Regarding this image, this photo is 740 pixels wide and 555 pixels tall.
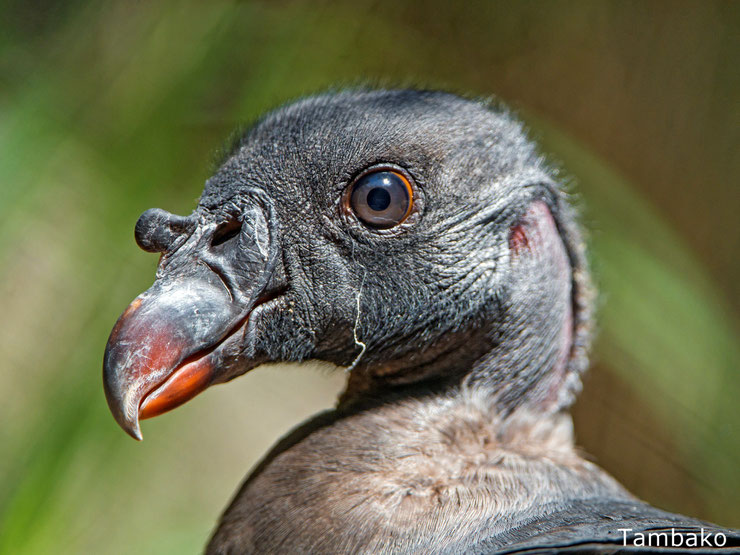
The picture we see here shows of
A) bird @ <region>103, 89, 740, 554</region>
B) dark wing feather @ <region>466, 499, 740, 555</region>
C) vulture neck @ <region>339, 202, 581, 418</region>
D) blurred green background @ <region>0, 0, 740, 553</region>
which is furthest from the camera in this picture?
blurred green background @ <region>0, 0, 740, 553</region>

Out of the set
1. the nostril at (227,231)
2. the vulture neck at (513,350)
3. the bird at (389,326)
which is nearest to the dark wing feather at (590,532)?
the bird at (389,326)

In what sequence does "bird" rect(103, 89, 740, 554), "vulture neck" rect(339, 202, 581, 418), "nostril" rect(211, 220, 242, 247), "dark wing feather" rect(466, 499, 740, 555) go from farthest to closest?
"vulture neck" rect(339, 202, 581, 418) < "nostril" rect(211, 220, 242, 247) < "bird" rect(103, 89, 740, 554) < "dark wing feather" rect(466, 499, 740, 555)

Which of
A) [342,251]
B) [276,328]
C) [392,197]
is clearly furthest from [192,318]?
[392,197]

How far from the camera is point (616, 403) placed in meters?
4.55

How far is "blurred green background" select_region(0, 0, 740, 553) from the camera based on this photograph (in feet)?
9.25

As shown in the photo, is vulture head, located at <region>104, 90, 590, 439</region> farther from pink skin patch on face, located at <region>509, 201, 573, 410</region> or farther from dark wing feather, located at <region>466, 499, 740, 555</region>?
dark wing feather, located at <region>466, 499, 740, 555</region>

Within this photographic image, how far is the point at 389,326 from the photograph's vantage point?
1.75 meters

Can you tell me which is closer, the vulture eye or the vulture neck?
the vulture eye

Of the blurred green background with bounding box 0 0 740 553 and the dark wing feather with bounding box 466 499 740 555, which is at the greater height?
the blurred green background with bounding box 0 0 740 553

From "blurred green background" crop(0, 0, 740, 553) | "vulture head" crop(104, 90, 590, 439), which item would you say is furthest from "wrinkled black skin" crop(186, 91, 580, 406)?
"blurred green background" crop(0, 0, 740, 553)

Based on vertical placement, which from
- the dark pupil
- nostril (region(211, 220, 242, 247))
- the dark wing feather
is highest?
the dark pupil

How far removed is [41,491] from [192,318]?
1.38 m

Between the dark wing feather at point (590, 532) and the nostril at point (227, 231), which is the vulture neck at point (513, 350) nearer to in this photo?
the dark wing feather at point (590, 532)

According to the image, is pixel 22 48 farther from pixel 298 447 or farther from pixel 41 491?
pixel 298 447
